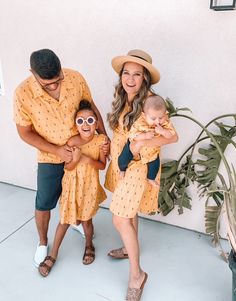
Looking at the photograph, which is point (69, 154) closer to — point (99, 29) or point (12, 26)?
point (99, 29)

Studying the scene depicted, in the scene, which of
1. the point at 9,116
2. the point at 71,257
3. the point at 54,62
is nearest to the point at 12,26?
the point at 9,116

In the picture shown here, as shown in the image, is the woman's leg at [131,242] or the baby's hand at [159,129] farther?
the woman's leg at [131,242]

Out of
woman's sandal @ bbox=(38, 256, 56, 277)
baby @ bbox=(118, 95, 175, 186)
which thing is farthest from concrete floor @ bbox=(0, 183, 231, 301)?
baby @ bbox=(118, 95, 175, 186)

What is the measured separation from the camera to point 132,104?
1.74 m

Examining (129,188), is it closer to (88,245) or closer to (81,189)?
(81,189)

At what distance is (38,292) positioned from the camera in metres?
1.97

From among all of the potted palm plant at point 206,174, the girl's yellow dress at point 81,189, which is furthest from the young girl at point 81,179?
the potted palm plant at point 206,174

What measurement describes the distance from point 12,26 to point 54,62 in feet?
4.56

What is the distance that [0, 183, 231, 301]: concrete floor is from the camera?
77.2 inches

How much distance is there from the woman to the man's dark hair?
34 centimetres

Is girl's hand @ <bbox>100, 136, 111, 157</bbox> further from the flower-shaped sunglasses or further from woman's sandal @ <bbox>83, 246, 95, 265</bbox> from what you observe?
woman's sandal @ <bbox>83, 246, 95, 265</bbox>

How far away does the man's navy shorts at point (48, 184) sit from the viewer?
2.02m

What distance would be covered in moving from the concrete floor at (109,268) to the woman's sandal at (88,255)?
0.04 meters

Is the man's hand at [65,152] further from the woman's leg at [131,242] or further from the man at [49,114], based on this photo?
the woman's leg at [131,242]
